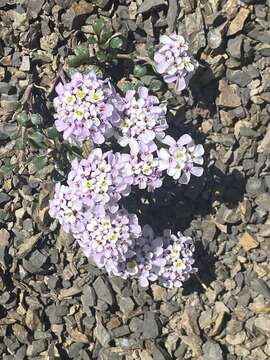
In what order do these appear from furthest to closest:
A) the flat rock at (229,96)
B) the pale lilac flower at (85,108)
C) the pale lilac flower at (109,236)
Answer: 1. the flat rock at (229,96)
2. the pale lilac flower at (109,236)
3. the pale lilac flower at (85,108)

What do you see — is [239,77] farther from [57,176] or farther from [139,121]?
[57,176]

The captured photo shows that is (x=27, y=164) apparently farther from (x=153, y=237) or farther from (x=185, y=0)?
(x=185, y=0)

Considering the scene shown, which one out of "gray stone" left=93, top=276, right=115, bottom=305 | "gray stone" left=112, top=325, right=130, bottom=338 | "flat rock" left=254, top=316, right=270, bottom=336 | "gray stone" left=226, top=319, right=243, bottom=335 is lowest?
"gray stone" left=112, top=325, right=130, bottom=338

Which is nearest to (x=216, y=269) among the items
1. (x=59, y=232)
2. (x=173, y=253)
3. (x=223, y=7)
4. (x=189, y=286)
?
(x=189, y=286)

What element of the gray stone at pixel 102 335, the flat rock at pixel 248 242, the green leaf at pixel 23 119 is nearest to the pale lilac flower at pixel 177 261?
the flat rock at pixel 248 242

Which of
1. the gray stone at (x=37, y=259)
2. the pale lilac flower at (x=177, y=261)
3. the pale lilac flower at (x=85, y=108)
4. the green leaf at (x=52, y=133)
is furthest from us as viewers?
the gray stone at (x=37, y=259)

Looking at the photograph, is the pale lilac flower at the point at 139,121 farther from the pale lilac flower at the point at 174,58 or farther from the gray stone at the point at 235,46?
the gray stone at the point at 235,46

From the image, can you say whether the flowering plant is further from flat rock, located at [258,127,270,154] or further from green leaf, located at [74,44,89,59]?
flat rock, located at [258,127,270,154]

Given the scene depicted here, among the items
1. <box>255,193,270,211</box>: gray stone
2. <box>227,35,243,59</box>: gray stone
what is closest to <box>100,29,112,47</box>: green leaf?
<box>227,35,243,59</box>: gray stone
